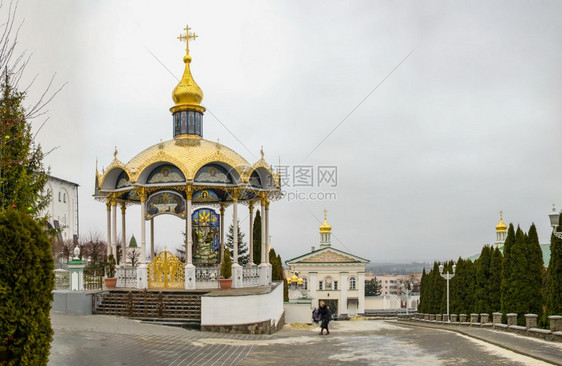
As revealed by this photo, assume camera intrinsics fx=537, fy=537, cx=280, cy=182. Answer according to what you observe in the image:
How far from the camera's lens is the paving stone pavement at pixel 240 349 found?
10.0 m

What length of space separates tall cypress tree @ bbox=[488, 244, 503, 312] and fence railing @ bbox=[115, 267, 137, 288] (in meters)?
16.2

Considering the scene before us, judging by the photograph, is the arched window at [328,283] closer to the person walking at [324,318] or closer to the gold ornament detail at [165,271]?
the gold ornament detail at [165,271]

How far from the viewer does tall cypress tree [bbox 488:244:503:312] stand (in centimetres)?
2483

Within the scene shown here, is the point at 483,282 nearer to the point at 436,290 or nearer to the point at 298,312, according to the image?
the point at 298,312

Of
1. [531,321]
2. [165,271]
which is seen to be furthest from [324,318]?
[165,271]

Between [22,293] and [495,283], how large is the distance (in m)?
22.6

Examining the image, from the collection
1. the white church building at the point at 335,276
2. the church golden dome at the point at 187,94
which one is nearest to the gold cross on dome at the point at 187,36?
the church golden dome at the point at 187,94

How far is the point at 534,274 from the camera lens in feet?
66.7

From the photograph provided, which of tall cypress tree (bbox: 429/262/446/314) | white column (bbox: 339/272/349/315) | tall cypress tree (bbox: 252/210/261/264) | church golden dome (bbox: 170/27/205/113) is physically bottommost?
white column (bbox: 339/272/349/315)

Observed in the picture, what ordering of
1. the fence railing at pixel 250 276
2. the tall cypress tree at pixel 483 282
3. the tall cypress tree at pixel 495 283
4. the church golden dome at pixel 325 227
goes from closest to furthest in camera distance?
1. the fence railing at pixel 250 276
2. the tall cypress tree at pixel 495 283
3. the tall cypress tree at pixel 483 282
4. the church golden dome at pixel 325 227

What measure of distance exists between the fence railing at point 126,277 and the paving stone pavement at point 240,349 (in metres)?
5.18

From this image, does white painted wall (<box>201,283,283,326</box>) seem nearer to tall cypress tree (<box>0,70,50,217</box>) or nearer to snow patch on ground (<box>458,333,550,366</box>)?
tall cypress tree (<box>0,70,50,217</box>)

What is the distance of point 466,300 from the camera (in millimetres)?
30828

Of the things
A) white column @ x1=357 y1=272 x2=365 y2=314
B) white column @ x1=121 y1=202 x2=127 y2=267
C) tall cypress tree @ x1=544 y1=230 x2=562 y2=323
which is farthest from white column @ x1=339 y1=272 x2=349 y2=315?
tall cypress tree @ x1=544 y1=230 x2=562 y2=323
